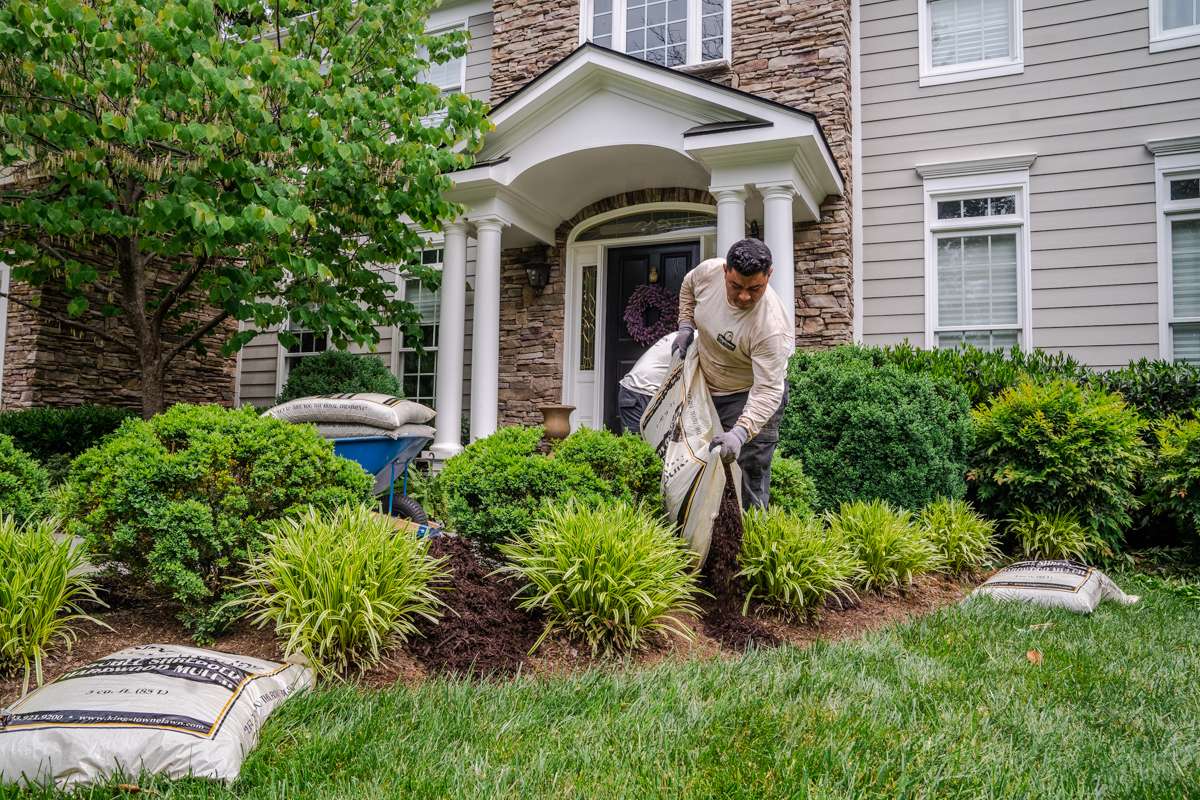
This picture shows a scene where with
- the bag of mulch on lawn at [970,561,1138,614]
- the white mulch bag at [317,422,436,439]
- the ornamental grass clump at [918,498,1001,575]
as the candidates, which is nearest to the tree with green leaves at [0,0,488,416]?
the white mulch bag at [317,422,436,439]

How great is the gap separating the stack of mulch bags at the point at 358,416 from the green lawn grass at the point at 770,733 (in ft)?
9.84

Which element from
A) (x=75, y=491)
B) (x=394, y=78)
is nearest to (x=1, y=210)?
(x=394, y=78)

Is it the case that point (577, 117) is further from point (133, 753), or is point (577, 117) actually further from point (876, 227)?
point (133, 753)

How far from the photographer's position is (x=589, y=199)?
355 inches

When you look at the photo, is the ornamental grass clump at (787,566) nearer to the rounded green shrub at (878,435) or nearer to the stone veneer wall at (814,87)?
the rounded green shrub at (878,435)

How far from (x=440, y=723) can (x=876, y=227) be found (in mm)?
7461

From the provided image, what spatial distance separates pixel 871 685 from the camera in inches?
108

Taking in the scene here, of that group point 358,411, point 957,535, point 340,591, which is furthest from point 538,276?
point 340,591

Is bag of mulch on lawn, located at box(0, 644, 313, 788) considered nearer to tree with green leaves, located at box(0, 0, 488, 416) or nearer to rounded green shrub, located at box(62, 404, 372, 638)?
rounded green shrub, located at box(62, 404, 372, 638)

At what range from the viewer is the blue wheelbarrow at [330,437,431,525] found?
5.43 m

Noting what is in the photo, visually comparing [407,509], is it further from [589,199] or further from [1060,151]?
[1060,151]

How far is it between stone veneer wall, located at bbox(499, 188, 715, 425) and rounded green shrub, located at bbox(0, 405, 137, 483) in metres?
3.96

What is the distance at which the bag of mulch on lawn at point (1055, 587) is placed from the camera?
4.23 m

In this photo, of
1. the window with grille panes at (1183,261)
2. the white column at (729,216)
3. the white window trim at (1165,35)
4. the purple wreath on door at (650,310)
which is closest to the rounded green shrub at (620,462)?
the white column at (729,216)
